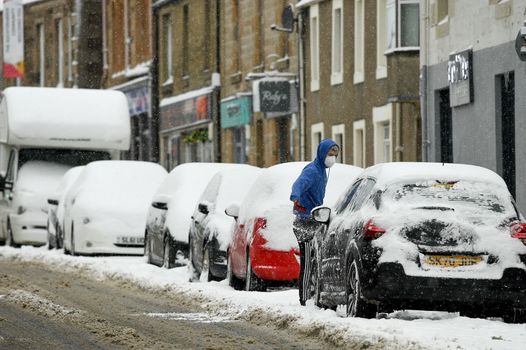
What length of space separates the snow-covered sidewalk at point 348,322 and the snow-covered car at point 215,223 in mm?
312

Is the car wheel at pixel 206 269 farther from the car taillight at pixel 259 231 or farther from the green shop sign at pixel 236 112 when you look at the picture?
the green shop sign at pixel 236 112

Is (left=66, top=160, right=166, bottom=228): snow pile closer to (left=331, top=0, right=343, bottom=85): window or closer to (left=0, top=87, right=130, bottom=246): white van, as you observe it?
(left=0, top=87, right=130, bottom=246): white van

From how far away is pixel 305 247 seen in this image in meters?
17.1

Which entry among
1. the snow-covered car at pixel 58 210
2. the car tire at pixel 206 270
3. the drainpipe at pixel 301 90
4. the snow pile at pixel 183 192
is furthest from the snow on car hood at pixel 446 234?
the drainpipe at pixel 301 90

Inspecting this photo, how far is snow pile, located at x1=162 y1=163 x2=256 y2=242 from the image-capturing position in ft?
78.9

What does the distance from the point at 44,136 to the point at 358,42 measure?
8293 mm

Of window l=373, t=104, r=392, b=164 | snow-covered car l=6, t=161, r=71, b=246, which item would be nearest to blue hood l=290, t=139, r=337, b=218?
snow-covered car l=6, t=161, r=71, b=246

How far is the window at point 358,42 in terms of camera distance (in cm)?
3812

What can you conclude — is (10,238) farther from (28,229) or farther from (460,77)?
(460,77)

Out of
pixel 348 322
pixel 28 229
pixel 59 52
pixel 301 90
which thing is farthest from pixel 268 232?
pixel 59 52

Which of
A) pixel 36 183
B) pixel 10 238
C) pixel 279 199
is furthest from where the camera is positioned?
pixel 36 183

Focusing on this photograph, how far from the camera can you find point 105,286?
21.3 m

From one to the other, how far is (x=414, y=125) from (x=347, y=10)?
4487 millimetres

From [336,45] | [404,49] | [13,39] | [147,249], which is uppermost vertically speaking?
[13,39]
